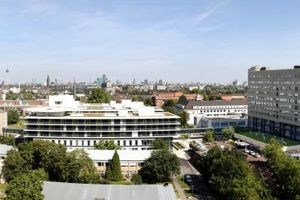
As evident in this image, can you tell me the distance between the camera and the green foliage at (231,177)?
98.1 feet

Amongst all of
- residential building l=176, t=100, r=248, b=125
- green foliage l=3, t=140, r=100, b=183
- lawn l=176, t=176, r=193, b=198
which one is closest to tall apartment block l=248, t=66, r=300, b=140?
residential building l=176, t=100, r=248, b=125

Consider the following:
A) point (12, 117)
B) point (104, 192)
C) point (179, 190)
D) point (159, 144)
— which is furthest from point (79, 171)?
point (12, 117)

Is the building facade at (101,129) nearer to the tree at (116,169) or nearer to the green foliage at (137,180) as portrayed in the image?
the tree at (116,169)

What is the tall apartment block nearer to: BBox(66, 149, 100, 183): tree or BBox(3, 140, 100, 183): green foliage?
BBox(66, 149, 100, 183): tree

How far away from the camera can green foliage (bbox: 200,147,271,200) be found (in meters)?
29.9

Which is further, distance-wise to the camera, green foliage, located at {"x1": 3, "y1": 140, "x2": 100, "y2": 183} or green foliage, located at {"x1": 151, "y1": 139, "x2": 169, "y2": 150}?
green foliage, located at {"x1": 151, "y1": 139, "x2": 169, "y2": 150}

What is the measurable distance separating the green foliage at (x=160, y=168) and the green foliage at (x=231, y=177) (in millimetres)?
3276

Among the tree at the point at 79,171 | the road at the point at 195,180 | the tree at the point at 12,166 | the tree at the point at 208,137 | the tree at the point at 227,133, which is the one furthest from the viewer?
the tree at the point at 227,133

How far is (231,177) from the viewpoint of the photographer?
33.8 m

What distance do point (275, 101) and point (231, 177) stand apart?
125 ft

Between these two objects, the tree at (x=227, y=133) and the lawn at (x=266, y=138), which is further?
the tree at (x=227, y=133)

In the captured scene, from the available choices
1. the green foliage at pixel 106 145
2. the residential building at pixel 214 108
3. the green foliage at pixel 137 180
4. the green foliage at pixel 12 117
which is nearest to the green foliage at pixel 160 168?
the green foliage at pixel 137 180

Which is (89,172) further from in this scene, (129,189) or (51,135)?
Answer: (51,135)

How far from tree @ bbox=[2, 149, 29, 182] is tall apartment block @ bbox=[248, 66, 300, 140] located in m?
42.1
